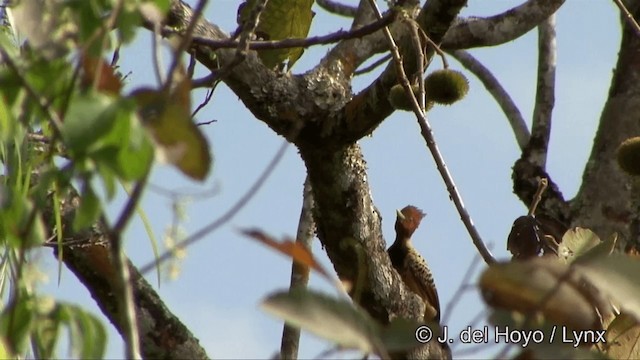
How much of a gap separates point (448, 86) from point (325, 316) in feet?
5.32

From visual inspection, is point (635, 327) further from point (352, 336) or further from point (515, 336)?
point (352, 336)

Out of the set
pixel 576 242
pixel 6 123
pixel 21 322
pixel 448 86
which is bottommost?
pixel 21 322

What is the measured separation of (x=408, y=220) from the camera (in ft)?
12.1

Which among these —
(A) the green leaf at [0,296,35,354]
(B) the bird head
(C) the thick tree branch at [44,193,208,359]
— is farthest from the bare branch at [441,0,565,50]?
(A) the green leaf at [0,296,35,354]

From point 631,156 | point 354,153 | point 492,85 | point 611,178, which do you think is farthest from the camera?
point 492,85

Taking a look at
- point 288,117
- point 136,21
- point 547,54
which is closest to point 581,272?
point 136,21

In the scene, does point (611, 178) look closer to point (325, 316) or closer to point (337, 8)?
point (337, 8)

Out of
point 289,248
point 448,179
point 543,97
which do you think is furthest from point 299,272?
point 289,248

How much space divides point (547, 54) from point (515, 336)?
3348 mm

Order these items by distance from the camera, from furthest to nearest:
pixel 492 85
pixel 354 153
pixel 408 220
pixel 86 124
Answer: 1. pixel 492 85
2. pixel 408 220
3. pixel 354 153
4. pixel 86 124

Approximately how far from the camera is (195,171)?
811 millimetres

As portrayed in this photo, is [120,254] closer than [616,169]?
Yes

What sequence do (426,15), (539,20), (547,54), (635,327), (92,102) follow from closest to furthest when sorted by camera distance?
(92,102) < (635,327) < (426,15) < (539,20) < (547,54)

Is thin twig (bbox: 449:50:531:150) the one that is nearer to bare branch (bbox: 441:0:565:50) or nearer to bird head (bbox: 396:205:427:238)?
bird head (bbox: 396:205:427:238)
